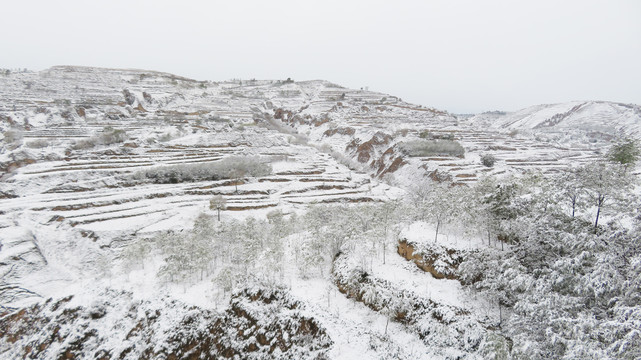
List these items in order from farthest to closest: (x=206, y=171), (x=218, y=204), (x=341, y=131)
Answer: (x=341, y=131)
(x=206, y=171)
(x=218, y=204)

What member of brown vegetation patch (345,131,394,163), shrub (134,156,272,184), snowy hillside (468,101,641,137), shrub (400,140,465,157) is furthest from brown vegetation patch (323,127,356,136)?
snowy hillside (468,101,641,137)

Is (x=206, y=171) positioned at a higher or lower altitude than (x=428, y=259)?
lower

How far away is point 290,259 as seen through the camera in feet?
51.4

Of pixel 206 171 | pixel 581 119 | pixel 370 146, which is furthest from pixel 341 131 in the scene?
pixel 581 119

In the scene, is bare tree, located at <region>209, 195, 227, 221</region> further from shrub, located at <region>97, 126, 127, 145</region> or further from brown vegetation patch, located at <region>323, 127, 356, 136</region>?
brown vegetation patch, located at <region>323, 127, 356, 136</region>

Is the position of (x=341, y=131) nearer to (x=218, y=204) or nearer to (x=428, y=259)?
(x=218, y=204)

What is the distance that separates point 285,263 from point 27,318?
13711 millimetres

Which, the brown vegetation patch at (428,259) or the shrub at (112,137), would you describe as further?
the shrub at (112,137)

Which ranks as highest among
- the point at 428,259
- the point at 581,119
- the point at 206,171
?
the point at 581,119

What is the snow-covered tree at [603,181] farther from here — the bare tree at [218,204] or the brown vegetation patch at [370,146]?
the brown vegetation patch at [370,146]

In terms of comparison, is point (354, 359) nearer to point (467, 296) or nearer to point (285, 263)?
point (467, 296)

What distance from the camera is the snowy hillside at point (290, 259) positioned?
8734 millimetres

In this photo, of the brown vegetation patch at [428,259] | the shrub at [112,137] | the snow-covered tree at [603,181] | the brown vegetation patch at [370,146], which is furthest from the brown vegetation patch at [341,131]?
the snow-covered tree at [603,181]

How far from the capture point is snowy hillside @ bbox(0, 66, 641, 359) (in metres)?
8.73
